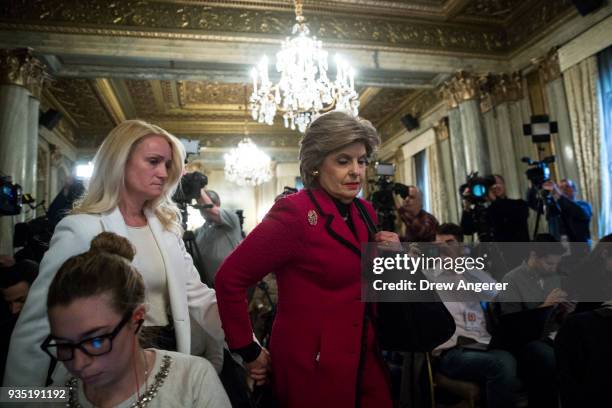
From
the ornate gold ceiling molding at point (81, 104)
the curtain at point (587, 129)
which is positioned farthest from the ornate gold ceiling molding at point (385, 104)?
the ornate gold ceiling molding at point (81, 104)

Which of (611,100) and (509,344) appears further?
(611,100)

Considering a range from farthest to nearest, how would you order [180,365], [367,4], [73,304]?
[367,4]
[180,365]
[73,304]

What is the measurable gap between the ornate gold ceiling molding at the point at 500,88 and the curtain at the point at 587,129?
967 mm

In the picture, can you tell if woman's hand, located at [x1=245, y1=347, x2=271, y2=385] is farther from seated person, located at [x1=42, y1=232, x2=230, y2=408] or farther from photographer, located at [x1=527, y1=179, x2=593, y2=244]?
photographer, located at [x1=527, y1=179, x2=593, y2=244]

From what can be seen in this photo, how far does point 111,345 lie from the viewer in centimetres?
94

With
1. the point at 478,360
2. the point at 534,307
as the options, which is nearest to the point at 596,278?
the point at 534,307

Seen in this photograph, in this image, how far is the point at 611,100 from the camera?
504 centimetres

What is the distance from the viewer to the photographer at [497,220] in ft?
12.4

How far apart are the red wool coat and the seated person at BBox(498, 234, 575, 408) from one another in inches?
64.2

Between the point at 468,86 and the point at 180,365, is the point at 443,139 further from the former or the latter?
the point at 180,365

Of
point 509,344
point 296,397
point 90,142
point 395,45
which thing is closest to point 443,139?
point 395,45

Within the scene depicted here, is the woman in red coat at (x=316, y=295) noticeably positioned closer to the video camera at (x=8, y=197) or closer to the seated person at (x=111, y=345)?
the seated person at (x=111, y=345)

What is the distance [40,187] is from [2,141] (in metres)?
4.06

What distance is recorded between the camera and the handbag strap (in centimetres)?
139
